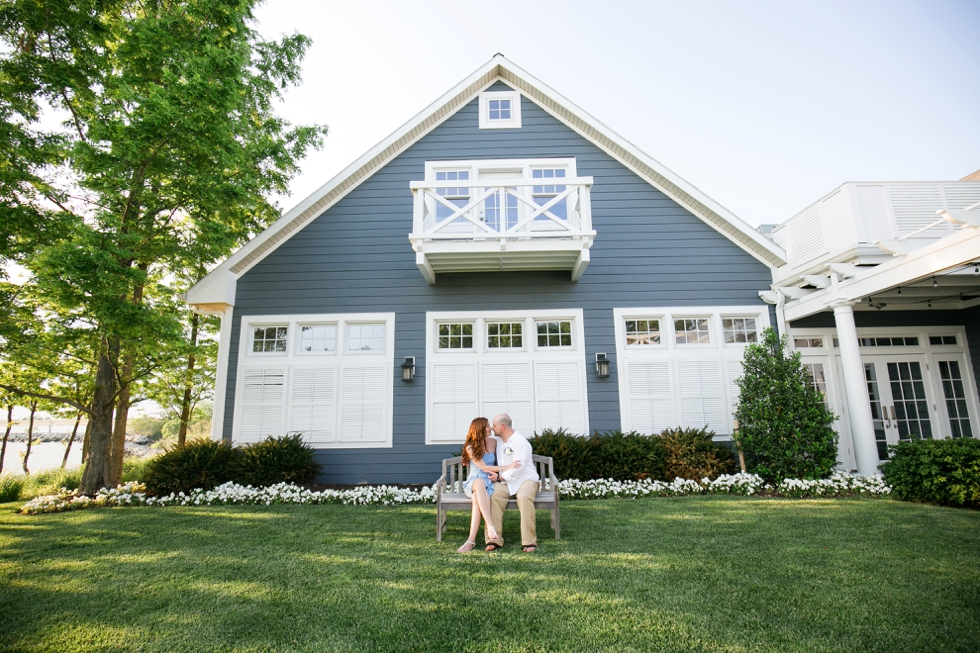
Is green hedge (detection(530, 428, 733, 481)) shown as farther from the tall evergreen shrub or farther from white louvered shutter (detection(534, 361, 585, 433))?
the tall evergreen shrub

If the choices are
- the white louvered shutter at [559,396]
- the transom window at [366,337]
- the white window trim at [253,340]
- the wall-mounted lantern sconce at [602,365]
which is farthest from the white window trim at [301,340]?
the wall-mounted lantern sconce at [602,365]

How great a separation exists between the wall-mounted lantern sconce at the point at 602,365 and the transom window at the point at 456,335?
8.00 feet

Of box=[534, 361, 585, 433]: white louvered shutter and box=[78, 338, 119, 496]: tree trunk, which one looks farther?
box=[534, 361, 585, 433]: white louvered shutter

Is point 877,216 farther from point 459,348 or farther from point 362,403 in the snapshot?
point 362,403

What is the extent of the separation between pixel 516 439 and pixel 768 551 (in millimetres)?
2596

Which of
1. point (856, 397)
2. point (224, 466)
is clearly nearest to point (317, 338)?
point (224, 466)

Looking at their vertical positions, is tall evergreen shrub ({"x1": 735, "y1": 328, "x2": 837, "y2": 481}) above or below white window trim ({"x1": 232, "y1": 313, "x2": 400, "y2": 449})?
below

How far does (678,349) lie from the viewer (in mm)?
9047

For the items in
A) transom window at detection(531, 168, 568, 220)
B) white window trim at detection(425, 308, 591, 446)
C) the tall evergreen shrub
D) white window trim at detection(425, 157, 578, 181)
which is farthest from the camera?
white window trim at detection(425, 157, 578, 181)

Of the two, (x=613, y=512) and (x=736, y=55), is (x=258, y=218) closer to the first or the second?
(x=613, y=512)

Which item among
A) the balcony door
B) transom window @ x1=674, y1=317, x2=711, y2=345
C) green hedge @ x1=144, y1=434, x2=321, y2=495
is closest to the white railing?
the balcony door

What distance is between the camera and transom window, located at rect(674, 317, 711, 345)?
9.11 meters

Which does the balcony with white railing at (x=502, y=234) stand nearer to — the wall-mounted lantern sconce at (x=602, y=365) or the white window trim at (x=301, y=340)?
the wall-mounted lantern sconce at (x=602, y=365)

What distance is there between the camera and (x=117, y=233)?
25.3 feet
